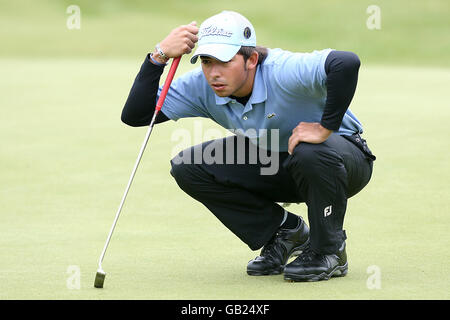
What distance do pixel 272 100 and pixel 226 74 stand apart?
0.25 meters

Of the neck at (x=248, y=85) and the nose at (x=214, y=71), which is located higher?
the nose at (x=214, y=71)

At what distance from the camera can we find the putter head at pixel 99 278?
4.16m

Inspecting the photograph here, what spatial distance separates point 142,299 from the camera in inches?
158

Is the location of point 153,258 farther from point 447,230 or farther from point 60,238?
point 447,230

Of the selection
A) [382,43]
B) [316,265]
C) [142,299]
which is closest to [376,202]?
[316,265]

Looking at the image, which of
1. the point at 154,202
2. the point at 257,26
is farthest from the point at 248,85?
the point at 257,26

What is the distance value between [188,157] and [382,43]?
19619 millimetres

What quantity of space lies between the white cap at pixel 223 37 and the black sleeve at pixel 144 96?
337 mm

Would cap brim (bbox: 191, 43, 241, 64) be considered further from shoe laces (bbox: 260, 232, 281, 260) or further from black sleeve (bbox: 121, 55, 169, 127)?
shoe laces (bbox: 260, 232, 281, 260)

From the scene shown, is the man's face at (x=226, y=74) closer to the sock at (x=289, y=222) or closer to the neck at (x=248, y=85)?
the neck at (x=248, y=85)

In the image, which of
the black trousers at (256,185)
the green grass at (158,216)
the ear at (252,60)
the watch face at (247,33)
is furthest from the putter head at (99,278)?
the watch face at (247,33)

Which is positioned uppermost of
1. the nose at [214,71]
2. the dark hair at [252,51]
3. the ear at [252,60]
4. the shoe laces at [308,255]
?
the dark hair at [252,51]

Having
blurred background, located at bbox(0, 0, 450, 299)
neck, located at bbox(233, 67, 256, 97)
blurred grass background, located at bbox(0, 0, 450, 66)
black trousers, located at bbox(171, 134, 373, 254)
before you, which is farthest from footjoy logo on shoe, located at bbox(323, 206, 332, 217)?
blurred grass background, located at bbox(0, 0, 450, 66)

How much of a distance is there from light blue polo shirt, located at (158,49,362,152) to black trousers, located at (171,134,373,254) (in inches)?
6.3
